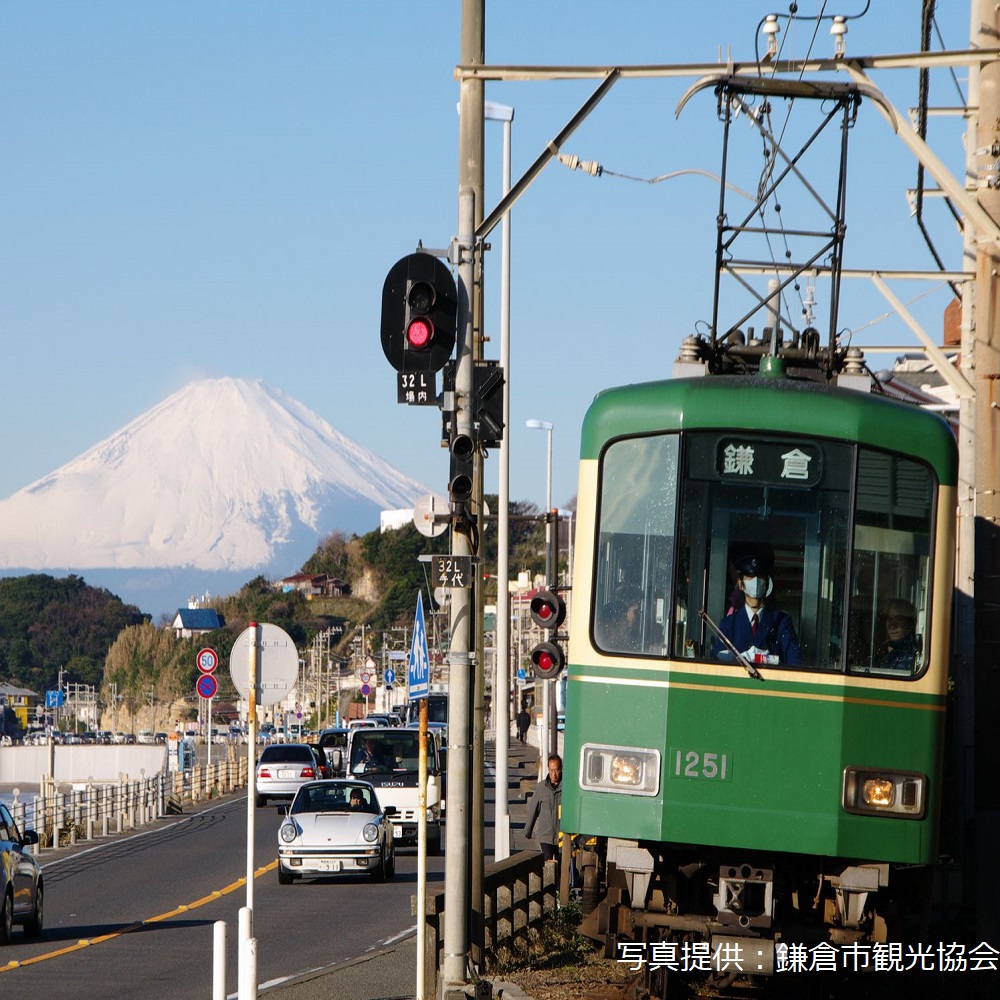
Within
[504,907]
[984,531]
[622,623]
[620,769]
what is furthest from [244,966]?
[984,531]

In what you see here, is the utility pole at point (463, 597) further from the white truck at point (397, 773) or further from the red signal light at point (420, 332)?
the white truck at point (397, 773)

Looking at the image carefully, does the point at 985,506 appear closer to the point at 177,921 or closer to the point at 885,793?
the point at 885,793

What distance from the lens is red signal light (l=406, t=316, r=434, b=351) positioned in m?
12.8

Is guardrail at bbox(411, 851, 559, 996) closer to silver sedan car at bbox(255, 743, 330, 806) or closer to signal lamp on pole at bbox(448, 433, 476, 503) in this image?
signal lamp on pole at bbox(448, 433, 476, 503)

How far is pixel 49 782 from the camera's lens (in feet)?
131

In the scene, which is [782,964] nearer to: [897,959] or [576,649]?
[897,959]

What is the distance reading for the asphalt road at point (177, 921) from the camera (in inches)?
630

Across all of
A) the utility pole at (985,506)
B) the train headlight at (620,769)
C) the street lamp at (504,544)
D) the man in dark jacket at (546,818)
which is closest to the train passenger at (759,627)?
the train headlight at (620,769)

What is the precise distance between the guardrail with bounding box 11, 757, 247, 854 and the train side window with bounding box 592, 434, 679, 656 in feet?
65.5

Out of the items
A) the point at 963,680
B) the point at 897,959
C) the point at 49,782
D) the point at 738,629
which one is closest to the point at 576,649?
the point at 738,629

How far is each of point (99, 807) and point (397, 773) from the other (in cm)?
873

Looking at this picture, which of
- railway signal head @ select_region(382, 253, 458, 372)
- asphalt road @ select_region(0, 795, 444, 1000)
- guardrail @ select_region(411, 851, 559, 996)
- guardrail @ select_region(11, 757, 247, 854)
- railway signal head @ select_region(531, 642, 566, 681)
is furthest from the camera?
guardrail @ select_region(11, 757, 247, 854)

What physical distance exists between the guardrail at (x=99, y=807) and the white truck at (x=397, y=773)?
5744 mm

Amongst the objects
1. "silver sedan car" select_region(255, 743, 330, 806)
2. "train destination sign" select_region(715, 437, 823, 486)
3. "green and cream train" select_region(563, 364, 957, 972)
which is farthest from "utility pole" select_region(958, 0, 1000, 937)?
"silver sedan car" select_region(255, 743, 330, 806)
